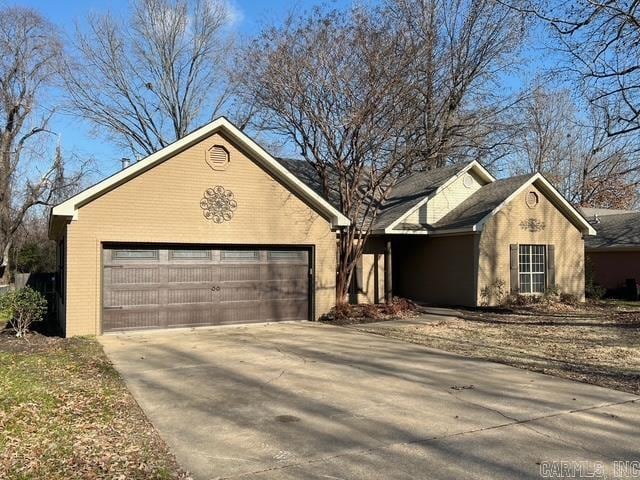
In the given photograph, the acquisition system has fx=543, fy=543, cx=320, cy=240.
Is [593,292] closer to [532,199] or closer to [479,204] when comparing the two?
[532,199]

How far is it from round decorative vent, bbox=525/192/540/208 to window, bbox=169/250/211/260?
1244 cm

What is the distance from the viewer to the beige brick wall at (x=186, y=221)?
12977 millimetres

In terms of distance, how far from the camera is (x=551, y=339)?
12.7 m

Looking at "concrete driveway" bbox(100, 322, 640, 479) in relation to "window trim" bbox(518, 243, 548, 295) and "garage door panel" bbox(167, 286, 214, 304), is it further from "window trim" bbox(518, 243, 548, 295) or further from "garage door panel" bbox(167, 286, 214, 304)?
"window trim" bbox(518, 243, 548, 295)

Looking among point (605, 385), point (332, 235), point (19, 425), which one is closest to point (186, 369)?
point (19, 425)

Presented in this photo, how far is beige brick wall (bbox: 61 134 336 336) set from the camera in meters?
13.0

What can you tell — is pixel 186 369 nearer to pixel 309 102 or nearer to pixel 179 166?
pixel 179 166

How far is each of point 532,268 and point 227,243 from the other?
12.3 meters

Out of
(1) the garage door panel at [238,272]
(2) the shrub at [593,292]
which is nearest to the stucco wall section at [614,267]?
(2) the shrub at [593,292]

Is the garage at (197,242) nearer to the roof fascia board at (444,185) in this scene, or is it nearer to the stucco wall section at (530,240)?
the roof fascia board at (444,185)

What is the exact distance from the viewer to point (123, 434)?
5.73m

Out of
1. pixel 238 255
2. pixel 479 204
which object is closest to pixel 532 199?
pixel 479 204

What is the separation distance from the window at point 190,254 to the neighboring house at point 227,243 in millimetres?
26

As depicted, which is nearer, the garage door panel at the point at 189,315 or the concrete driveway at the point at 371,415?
the concrete driveway at the point at 371,415
